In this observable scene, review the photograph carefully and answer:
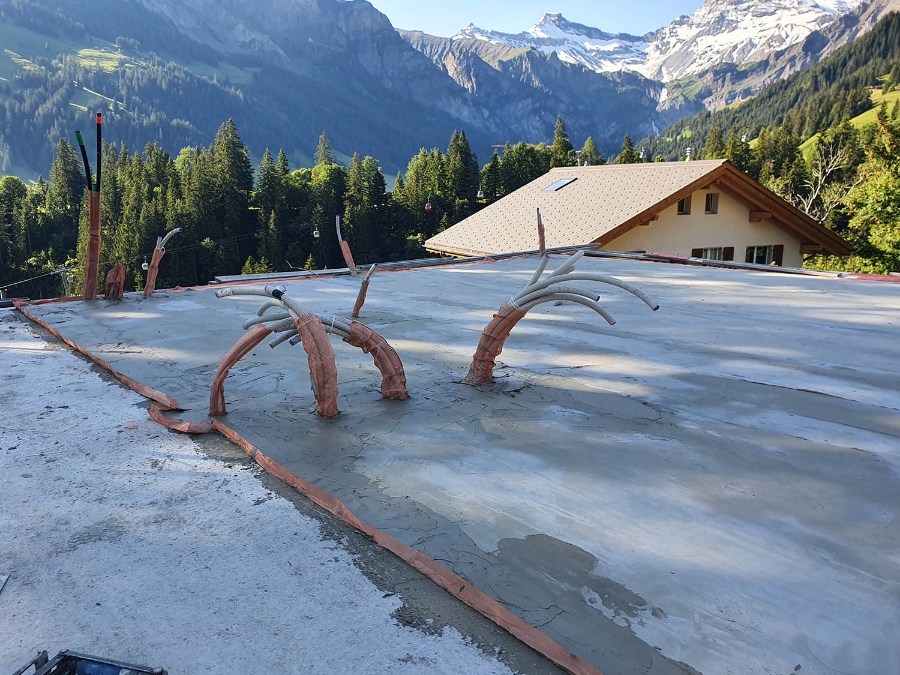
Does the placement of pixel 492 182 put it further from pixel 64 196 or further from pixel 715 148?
pixel 64 196

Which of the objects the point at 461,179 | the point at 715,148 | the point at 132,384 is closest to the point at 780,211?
the point at 132,384

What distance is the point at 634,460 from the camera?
3.50 meters

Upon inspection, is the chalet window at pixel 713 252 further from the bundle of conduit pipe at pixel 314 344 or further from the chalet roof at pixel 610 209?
the bundle of conduit pipe at pixel 314 344

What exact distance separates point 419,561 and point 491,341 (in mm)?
2332

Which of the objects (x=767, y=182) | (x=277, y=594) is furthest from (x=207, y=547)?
(x=767, y=182)

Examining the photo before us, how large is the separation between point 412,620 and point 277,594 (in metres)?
0.53

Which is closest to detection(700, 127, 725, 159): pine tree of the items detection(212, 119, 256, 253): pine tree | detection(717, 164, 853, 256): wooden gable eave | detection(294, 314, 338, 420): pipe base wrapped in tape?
detection(212, 119, 256, 253): pine tree

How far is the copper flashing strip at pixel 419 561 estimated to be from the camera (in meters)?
2.05

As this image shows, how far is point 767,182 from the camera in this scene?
51156 mm

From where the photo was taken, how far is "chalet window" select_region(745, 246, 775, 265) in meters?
18.9

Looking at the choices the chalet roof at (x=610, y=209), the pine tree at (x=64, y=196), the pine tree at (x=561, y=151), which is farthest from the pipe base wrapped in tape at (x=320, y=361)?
the pine tree at (x=64, y=196)

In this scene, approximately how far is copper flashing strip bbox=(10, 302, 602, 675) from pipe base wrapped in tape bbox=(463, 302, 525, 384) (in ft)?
5.83

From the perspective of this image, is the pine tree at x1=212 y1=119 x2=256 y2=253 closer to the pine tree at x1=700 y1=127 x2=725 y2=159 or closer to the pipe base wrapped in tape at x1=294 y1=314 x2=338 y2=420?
the pine tree at x1=700 y1=127 x2=725 y2=159

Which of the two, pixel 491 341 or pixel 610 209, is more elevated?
pixel 610 209
